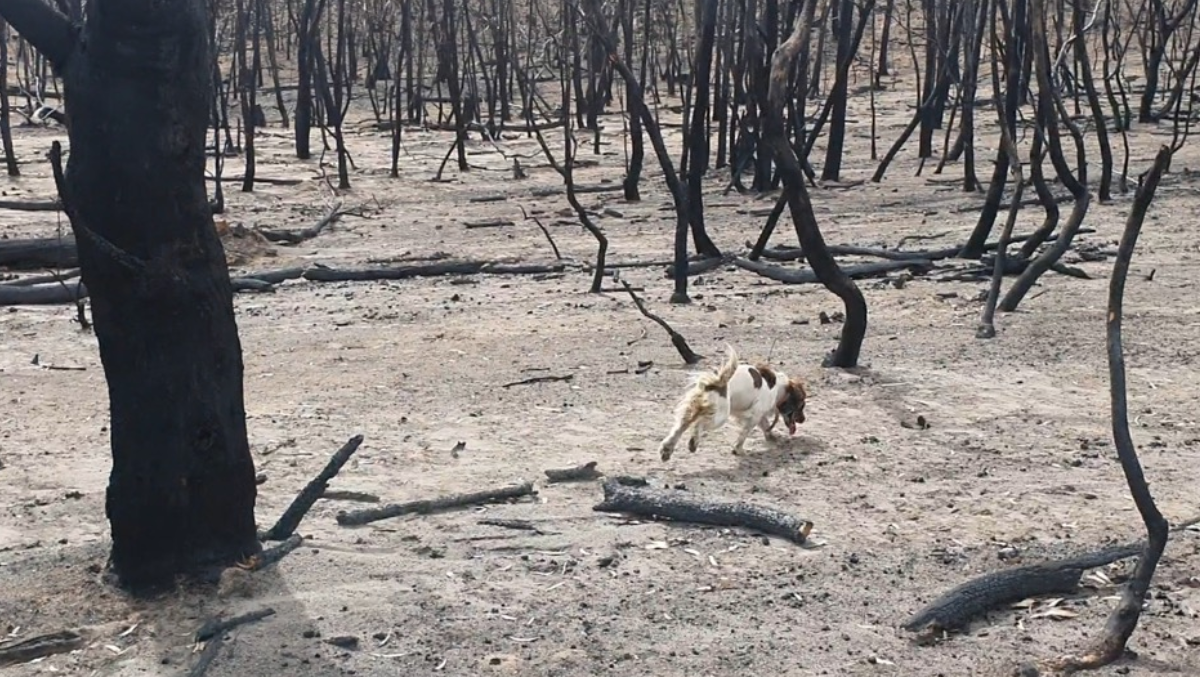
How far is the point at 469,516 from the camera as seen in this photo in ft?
17.6

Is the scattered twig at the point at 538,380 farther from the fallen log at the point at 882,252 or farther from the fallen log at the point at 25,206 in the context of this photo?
the fallen log at the point at 25,206

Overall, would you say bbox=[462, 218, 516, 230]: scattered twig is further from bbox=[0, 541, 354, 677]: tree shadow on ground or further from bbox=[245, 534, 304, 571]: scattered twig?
bbox=[0, 541, 354, 677]: tree shadow on ground

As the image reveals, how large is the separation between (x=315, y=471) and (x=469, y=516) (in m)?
1.03

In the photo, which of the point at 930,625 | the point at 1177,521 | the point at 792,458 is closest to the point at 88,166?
the point at 930,625

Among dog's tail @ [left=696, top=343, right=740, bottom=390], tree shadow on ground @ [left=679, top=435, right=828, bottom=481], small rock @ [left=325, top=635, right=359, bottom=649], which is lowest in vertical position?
tree shadow on ground @ [left=679, top=435, right=828, bottom=481]

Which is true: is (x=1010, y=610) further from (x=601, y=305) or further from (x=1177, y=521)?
(x=601, y=305)

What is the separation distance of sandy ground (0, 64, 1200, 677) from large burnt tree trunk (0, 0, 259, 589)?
223 mm

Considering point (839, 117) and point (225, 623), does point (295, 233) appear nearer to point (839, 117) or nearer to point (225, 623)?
point (839, 117)

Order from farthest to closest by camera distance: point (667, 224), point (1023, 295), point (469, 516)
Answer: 1. point (667, 224)
2. point (1023, 295)
3. point (469, 516)

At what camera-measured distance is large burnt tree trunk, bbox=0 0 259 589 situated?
4.24 metres

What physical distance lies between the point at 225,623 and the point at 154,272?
942 millimetres

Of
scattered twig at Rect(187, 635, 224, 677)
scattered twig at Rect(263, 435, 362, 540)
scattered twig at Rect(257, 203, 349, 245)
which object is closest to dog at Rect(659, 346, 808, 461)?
scattered twig at Rect(263, 435, 362, 540)

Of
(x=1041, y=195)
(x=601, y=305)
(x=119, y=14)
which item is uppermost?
(x=119, y=14)

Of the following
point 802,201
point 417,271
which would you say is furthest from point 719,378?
point 417,271
